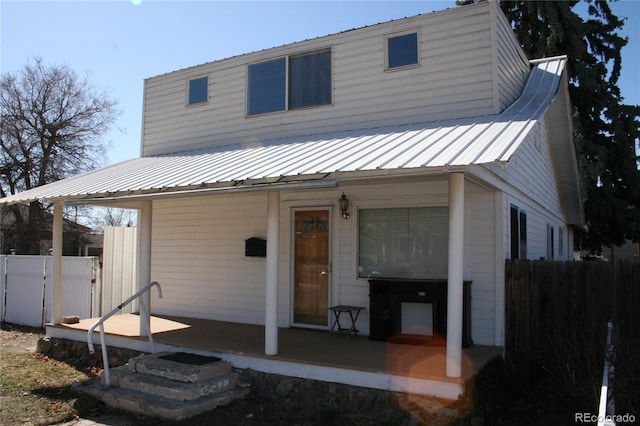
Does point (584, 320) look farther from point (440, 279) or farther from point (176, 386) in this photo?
point (176, 386)

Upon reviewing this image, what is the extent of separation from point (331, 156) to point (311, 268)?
2820 mm

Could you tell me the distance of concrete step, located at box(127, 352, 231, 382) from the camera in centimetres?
609

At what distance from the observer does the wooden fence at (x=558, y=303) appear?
22.9ft

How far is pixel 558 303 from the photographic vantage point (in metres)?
7.30

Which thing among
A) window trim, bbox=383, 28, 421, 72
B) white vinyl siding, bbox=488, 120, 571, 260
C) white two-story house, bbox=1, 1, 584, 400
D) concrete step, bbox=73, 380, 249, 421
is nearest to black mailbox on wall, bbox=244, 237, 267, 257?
white two-story house, bbox=1, 1, 584, 400

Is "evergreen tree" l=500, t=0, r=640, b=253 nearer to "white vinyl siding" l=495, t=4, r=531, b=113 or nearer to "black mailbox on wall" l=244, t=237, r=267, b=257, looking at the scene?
"white vinyl siding" l=495, t=4, r=531, b=113

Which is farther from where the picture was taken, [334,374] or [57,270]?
[57,270]

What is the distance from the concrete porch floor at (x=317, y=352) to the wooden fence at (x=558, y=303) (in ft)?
1.87

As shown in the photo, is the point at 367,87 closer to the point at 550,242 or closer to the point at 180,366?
the point at 180,366

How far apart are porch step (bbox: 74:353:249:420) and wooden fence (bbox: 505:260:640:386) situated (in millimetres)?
3890

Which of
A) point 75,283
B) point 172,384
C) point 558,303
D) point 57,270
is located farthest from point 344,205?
point 75,283

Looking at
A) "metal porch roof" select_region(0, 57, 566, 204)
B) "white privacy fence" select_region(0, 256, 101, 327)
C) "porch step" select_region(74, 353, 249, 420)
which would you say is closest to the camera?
"metal porch roof" select_region(0, 57, 566, 204)

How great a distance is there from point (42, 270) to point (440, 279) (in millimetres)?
9161

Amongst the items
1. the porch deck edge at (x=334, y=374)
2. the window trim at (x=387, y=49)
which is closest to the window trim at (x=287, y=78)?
the window trim at (x=387, y=49)
